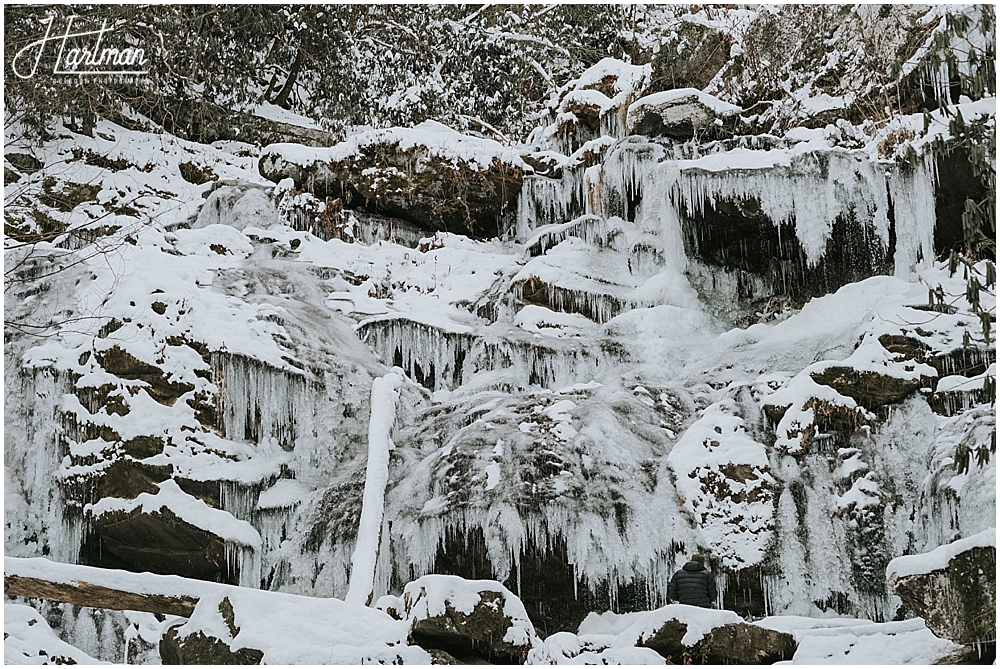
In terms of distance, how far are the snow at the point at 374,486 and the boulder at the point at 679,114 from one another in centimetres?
481

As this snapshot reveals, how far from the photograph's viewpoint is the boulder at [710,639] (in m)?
5.40

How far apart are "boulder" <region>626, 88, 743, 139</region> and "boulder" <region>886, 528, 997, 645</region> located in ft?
23.8

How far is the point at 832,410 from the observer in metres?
7.61

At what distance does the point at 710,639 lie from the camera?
5.43 meters

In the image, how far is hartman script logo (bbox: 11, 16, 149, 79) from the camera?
11023 mm

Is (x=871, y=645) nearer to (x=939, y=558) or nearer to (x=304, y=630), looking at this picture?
(x=939, y=558)

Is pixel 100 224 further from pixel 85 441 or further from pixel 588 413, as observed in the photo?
pixel 588 413

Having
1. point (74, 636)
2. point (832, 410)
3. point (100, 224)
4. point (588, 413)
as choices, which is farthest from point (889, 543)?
point (100, 224)

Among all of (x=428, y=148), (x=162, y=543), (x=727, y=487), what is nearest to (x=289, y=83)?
(x=428, y=148)

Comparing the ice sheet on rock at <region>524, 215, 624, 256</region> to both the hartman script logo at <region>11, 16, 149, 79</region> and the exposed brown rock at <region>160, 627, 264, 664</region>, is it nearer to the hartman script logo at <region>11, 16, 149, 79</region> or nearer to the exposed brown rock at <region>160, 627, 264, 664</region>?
the hartman script logo at <region>11, 16, 149, 79</region>

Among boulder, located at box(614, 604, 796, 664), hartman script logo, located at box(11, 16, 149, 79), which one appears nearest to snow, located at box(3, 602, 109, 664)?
boulder, located at box(614, 604, 796, 664)

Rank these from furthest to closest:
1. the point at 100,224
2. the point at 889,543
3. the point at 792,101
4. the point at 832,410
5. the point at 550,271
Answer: the point at 792,101
the point at 100,224
the point at 550,271
the point at 832,410
the point at 889,543

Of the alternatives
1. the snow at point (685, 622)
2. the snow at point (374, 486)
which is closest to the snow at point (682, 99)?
the snow at point (374, 486)

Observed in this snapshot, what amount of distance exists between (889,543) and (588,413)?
248 cm
